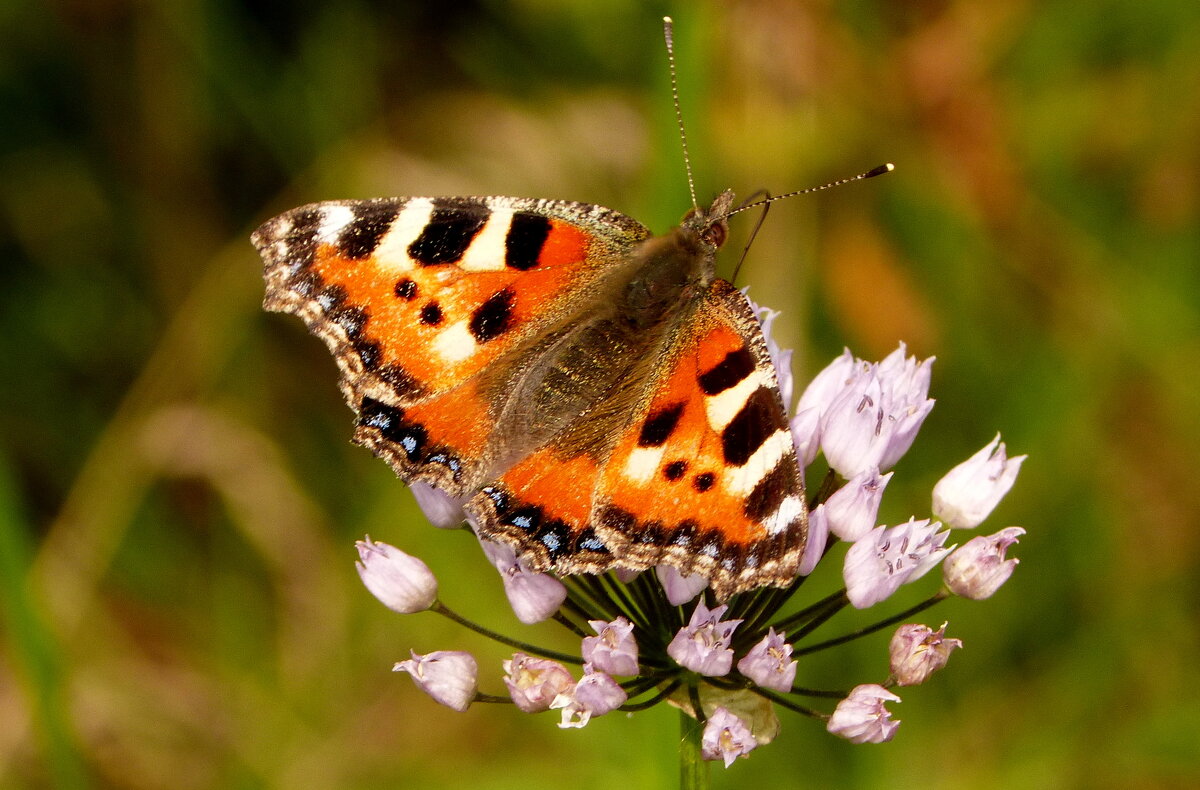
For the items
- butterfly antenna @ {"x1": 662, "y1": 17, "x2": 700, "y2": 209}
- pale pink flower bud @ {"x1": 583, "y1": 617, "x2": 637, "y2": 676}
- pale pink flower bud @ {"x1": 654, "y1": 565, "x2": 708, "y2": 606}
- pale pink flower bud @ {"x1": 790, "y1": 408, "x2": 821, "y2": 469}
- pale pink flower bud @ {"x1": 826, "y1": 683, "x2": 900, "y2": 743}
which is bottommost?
pale pink flower bud @ {"x1": 826, "y1": 683, "x2": 900, "y2": 743}

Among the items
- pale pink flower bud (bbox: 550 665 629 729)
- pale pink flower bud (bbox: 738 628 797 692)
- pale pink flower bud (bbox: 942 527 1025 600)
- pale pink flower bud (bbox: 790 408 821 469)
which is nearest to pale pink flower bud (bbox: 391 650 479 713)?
pale pink flower bud (bbox: 550 665 629 729)

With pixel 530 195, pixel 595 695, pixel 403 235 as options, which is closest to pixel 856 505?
pixel 595 695

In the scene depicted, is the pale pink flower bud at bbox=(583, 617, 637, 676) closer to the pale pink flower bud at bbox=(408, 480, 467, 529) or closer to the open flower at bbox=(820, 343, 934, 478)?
the pale pink flower bud at bbox=(408, 480, 467, 529)

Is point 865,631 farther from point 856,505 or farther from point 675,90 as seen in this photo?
point 675,90

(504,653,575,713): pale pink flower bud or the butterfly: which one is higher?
the butterfly

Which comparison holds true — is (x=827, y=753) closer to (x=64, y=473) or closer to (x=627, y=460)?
(x=627, y=460)

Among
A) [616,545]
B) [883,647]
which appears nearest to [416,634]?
[883,647]

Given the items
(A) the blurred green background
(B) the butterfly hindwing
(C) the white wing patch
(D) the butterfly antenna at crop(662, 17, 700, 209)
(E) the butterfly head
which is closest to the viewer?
(B) the butterfly hindwing

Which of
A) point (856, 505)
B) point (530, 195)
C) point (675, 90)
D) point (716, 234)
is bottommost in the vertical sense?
point (856, 505)
